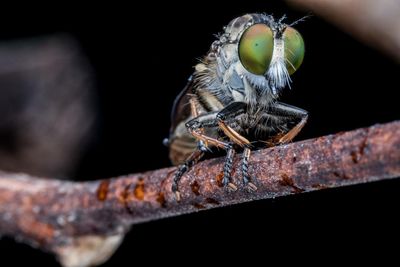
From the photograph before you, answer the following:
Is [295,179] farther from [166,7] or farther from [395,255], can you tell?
[166,7]

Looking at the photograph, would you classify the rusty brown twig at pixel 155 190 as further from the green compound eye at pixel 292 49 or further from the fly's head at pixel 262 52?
the green compound eye at pixel 292 49

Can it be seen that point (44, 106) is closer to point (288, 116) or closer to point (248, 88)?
point (248, 88)

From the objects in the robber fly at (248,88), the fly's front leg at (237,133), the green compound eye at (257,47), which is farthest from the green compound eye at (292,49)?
the fly's front leg at (237,133)

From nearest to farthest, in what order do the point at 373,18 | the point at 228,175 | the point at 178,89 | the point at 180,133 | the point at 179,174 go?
the point at 228,175, the point at 179,174, the point at 373,18, the point at 180,133, the point at 178,89

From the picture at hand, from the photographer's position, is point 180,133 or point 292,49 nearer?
point 292,49

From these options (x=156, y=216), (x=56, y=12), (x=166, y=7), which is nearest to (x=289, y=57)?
(x=156, y=216)

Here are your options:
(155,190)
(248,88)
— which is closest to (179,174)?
(155,190)
